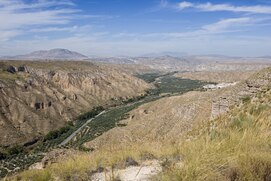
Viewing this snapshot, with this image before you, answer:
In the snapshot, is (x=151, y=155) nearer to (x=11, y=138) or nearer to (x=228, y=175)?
(x=228, y=175)

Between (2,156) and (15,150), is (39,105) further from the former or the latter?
(2,156)

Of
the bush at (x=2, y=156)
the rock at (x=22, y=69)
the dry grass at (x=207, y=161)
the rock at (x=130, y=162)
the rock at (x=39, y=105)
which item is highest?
the dry grass at (x=207, y=161)

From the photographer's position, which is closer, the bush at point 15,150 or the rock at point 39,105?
the bush at point 15,150

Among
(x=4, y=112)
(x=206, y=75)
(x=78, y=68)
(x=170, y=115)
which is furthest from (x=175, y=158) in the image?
(x=206, y=75)

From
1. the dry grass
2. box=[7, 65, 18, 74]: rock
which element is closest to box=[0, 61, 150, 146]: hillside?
box=[7, 65, 18, 74]: rock

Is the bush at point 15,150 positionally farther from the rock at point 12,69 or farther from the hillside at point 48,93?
the rock at point 12,69

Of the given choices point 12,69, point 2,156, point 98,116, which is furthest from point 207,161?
point 12,69

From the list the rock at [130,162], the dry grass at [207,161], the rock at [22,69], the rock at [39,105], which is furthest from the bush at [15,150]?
the rock at [130,162]

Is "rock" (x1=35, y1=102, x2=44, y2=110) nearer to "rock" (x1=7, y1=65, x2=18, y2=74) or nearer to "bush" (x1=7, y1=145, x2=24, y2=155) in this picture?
"rock" (x1=7, y1=65, x2=18, y2=74)
